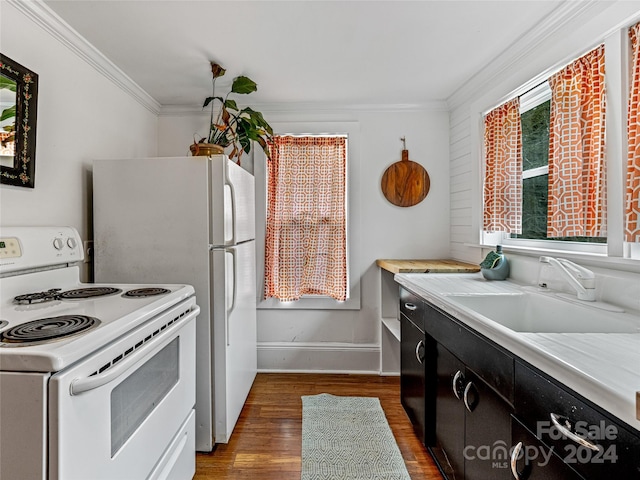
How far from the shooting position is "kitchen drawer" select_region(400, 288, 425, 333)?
178cm

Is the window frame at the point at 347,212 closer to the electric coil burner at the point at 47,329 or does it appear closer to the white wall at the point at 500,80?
the white wall at the point at 500,80

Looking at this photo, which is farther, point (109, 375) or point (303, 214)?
point (303, 214)

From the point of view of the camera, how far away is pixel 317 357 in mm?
2875

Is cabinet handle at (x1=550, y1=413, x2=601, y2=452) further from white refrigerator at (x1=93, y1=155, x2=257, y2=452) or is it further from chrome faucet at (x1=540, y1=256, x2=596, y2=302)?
white refrigerator at (x1=93, y1=155, x2=257, y2=452)

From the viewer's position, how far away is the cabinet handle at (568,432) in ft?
2.26

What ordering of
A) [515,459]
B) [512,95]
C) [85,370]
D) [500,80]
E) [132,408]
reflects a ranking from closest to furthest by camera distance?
[85,370]
[515,459]
[132,408]
[512,95]
[500,80]

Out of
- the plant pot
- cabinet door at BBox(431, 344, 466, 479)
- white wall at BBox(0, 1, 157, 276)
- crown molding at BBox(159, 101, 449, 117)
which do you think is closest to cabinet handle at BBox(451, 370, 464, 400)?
cabinet door at BBox(431, 344, 466, 479)

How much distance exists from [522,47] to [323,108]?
149 cm

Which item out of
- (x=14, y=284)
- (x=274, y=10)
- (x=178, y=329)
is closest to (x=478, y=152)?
(x=274, y=10)

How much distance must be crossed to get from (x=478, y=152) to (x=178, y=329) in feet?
7.47

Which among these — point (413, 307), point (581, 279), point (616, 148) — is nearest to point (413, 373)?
point (413, 307)

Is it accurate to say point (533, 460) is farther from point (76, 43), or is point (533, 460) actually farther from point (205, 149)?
point (76, 43)

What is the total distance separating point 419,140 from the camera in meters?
2.87

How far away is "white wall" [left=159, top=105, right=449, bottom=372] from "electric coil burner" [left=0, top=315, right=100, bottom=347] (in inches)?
76.0
